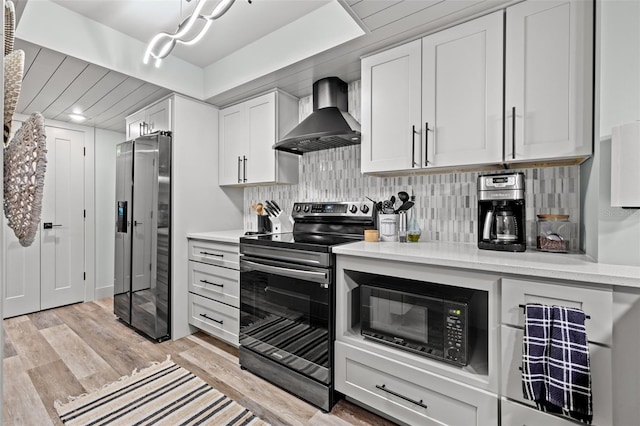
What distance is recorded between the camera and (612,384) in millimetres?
1159

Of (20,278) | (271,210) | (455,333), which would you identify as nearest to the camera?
(455,333)

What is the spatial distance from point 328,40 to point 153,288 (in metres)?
2.51

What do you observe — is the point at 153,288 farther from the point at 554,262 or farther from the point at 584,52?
the point at 584,52

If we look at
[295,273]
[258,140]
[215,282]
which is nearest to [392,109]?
[295,273]

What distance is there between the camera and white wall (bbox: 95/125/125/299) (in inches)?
159

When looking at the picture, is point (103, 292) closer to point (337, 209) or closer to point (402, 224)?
point (337, 209)

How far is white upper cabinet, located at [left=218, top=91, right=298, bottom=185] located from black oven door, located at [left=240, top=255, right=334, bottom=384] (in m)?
0.92

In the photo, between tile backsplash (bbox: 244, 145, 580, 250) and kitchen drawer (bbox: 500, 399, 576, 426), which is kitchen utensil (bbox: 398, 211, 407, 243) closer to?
tile backsplash (bbox: 244, 145, 580, 250)

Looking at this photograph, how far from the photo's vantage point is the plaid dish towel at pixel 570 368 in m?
1.14

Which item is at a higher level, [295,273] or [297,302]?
[295,273]

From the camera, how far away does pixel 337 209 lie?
7.78 feet

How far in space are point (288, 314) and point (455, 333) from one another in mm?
1019

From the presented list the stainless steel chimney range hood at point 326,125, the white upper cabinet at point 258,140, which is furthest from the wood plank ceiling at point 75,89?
the stainless steel chimney range hood at point 326,125

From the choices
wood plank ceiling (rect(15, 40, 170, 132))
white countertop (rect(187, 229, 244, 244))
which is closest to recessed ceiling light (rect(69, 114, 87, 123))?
wood plank ceiling (rect(15, 40, 170, 132))
